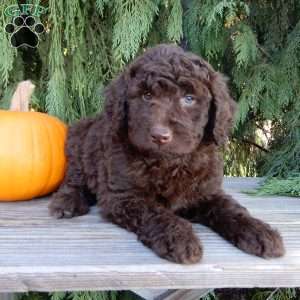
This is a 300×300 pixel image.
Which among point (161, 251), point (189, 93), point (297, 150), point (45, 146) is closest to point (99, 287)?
point (161, 251)

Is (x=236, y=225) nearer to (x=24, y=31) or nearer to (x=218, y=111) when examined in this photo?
(x=218, y=111)

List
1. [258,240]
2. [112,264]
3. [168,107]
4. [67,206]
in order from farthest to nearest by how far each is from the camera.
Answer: [67,206] < [168,107] < [258,240] < [112,264]

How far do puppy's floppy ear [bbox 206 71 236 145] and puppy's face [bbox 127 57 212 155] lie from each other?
0.15 feet

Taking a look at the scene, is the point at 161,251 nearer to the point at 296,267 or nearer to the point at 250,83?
the point at 296,267

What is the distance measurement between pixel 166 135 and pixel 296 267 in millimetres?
604

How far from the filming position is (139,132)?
173 cm

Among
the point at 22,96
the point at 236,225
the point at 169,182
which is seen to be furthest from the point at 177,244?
the point at 22,96

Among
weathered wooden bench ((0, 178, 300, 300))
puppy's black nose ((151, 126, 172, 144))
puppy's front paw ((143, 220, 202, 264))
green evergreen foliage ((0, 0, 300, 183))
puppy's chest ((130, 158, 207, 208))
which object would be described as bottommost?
weathered wooden bench ((0, 178, 300, 300))

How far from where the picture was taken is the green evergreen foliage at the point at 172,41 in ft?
8.63

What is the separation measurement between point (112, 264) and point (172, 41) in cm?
162

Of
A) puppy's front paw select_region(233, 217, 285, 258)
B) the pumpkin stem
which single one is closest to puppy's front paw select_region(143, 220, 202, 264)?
puppy's front paw select_region(233, 217, 285, 258)

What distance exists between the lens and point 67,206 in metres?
1.98

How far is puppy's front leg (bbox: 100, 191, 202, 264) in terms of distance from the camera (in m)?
1.47

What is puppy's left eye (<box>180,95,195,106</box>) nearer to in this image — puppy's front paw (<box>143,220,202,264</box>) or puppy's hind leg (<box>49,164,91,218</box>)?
puppy's front paw (<box>143,220,202,264</box>)
